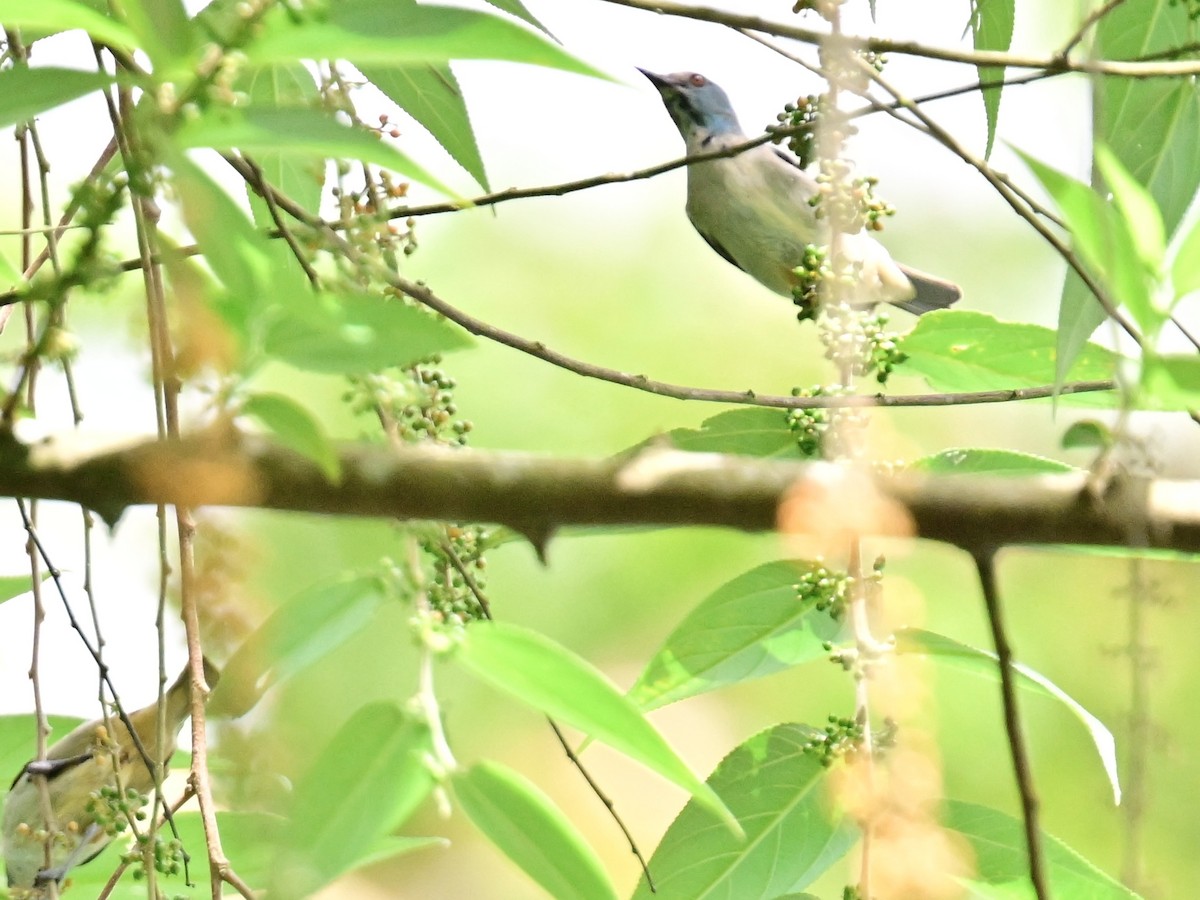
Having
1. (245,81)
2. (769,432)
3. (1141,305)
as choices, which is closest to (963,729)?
(769,432)

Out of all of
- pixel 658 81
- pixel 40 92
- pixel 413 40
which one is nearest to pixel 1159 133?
pixel 413 40

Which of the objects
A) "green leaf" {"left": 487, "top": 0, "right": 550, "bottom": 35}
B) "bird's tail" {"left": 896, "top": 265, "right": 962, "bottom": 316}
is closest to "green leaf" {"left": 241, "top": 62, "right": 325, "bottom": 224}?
"green leaf" {"left": 487, "top": 0, "right": 550, "bottom": 35}

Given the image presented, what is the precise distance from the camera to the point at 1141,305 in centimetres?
53

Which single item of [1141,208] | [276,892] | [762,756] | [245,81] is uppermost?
[245,81]

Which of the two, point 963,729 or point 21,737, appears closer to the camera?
point 21,737

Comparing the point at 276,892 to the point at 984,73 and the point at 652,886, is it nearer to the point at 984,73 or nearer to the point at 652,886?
the point at 652,886

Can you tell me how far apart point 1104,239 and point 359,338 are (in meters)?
0.30

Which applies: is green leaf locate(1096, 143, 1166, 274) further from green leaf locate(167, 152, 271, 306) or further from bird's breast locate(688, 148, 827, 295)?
bird's breast locate(688, 148, 827, 295)

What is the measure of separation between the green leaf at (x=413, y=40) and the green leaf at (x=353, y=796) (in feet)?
0.89

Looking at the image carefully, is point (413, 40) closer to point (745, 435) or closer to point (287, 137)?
point (287, 137)

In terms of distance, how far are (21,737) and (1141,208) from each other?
1.15 metres

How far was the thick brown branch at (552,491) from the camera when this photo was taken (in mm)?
491

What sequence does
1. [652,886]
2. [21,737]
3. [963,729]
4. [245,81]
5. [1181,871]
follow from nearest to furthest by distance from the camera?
[652,886] → [245,81] → [21,737] → [963,729] → [1181,871]

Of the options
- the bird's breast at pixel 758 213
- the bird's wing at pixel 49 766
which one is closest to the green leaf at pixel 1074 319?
the bird's wing at pixel 49 766
